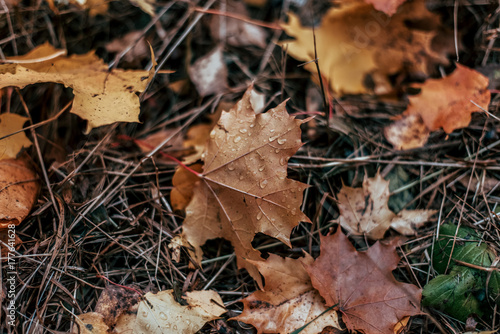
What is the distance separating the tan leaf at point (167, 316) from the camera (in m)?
1.32

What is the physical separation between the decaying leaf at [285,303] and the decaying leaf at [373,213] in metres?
0.31

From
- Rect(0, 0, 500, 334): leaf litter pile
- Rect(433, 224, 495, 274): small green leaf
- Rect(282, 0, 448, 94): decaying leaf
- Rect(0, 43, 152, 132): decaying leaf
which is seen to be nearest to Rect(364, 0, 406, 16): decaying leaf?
Rect(0, 0, 500, 334): leaf litter pile

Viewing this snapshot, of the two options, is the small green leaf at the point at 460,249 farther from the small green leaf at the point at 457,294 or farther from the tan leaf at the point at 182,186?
the tan leaf at the point at 182,186

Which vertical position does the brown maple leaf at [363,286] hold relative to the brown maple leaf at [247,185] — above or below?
below

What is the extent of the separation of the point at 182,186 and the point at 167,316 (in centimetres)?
57

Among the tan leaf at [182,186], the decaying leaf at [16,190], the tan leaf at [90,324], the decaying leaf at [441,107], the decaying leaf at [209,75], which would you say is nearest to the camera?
the tan leaf at [90,324]

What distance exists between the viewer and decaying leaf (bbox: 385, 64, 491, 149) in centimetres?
168

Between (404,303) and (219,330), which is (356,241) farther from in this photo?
(219,330)

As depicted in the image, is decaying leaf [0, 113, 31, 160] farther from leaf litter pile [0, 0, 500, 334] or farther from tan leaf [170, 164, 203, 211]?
tan leaf [170, 164, 203, 211]

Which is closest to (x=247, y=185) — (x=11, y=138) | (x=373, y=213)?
(x=373, y=213)

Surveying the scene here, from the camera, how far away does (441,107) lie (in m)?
1.72

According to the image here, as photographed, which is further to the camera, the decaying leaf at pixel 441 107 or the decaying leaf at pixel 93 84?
the decaying leaf at pixel 441 107

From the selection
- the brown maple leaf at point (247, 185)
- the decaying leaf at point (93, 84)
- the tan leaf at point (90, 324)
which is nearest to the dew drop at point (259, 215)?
the brown maple leaf at point (247, 185)

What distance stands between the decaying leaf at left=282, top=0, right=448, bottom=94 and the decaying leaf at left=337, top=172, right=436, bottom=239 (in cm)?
73
